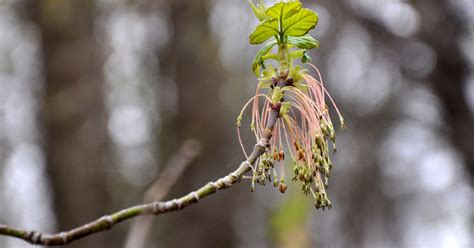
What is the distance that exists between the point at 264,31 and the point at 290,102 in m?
0.18

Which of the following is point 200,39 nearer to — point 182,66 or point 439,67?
point 182,66

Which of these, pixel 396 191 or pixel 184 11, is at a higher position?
pixel 184 11

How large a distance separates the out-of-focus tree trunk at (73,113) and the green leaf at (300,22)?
5472 mm

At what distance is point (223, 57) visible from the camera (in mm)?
9555

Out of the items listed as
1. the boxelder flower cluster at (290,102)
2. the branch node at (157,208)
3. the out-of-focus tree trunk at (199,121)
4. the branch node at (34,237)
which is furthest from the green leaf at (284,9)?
the out-of-focus tree trunk at (199,121)

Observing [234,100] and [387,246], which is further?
[387,246]

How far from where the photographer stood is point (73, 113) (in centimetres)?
702

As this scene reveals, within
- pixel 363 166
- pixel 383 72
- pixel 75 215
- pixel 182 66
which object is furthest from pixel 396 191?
pixel 75 215

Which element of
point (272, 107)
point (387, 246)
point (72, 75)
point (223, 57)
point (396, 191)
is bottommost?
point (387, 246)

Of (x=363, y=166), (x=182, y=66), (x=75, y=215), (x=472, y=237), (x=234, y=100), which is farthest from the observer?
(x=363, y=166)

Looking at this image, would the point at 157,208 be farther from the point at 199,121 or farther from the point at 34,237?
the point at 199,121

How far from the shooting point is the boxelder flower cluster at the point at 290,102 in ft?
4.38

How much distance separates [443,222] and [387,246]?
2.48m

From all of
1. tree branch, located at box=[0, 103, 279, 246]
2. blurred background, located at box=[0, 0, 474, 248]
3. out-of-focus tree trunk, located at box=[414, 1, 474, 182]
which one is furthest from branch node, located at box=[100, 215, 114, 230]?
out-of-focus tree trunk, located at box=[414, 1, 474, 182]
